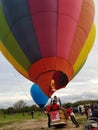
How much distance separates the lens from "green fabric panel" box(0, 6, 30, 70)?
62.4 ft

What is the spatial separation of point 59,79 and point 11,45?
112 inches

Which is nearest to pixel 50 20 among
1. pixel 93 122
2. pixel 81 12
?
pixel 81 12

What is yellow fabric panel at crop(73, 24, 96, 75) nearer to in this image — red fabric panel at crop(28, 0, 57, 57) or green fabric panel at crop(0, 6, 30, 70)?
red fabric panel at crop(28, 0, 57, 57)

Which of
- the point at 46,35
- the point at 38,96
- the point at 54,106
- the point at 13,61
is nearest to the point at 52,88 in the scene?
the point at 54,106

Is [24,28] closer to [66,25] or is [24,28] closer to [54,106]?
[66,25]

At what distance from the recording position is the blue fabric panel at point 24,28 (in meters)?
18.3

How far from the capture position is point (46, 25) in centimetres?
1819

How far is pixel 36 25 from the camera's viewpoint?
18297 mm

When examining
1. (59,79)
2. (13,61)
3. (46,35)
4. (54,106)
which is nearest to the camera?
(46,35)

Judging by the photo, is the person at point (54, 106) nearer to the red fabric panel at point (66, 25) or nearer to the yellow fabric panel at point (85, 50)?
the yellow fabric panel at point (85, 50)

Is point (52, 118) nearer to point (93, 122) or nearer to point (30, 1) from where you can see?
point (30, 1)

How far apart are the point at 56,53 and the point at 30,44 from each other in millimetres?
1261

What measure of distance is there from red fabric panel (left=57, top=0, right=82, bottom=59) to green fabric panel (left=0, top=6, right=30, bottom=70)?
1.84 meters

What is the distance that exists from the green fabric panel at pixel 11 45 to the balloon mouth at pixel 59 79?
1.41 m
